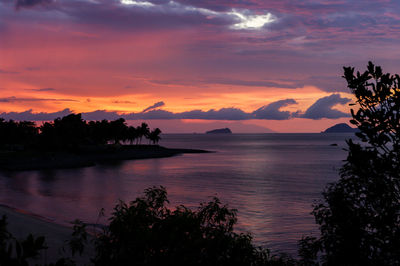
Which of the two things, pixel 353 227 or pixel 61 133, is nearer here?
pixel 353 227

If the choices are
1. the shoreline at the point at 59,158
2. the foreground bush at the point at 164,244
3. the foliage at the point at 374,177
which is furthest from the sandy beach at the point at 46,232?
the shoreline at the point at 59,158

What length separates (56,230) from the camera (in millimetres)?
33594

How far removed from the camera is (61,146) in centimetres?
14712

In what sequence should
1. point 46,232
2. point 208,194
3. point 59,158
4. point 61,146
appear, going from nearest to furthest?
point 46,232 < point 208,194 < point 59,158 < point 61,146

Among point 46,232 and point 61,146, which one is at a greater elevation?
point 61,146

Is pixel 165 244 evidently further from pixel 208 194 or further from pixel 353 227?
pixel 208 194

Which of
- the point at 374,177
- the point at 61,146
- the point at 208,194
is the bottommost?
the point at 208,194

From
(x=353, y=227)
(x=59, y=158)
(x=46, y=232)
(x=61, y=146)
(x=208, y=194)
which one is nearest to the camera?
(x=353, y=227)

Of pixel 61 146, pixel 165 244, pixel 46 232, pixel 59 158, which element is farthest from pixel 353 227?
pixel 61 146

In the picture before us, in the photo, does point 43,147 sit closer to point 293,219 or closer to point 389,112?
point 293,219

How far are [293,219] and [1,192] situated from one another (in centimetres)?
4893

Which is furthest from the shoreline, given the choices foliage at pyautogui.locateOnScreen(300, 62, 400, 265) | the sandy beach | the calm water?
foliage at pyautogui.locateOnScreen(300, 62, 400, 265)

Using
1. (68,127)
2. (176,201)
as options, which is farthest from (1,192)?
(68,127)

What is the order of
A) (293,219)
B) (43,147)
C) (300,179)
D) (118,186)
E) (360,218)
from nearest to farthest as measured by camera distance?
1. (360,218)
2. (293,219)
3. (118,186)
4. (300,179)
5. (43,147)
